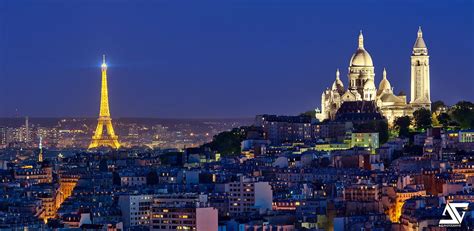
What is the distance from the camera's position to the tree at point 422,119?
79.8 meters

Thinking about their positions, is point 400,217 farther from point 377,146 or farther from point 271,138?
point 271,138

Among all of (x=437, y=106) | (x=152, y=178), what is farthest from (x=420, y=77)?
(x=152, y=178)

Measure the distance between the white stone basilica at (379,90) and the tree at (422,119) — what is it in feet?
8.83

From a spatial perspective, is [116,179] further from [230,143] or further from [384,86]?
[384,86]

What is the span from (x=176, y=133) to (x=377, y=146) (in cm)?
4811

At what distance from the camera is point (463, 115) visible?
80.6m

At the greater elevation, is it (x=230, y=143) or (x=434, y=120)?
(x=434, y=120)

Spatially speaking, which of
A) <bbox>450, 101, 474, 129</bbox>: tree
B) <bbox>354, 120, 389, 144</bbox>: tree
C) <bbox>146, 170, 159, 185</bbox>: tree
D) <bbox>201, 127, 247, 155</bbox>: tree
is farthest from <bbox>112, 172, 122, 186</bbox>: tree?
<bbox>450, 101, 474, 129</bbox>: tree

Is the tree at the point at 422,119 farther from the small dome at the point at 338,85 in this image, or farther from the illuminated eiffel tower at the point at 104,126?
the illuminated eiffel tower at the point at 104,126

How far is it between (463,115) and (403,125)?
257cm

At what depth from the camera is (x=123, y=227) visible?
55312 millimetres

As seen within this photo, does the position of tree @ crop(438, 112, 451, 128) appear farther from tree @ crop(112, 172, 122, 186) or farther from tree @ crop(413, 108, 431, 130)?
tree @ crop(112, 172, 122, 186)

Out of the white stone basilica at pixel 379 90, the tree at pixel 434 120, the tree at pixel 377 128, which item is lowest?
the tree at pixel 377 128

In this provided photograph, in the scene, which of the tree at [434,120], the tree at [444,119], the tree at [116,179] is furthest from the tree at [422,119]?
the tree at [116,179]
